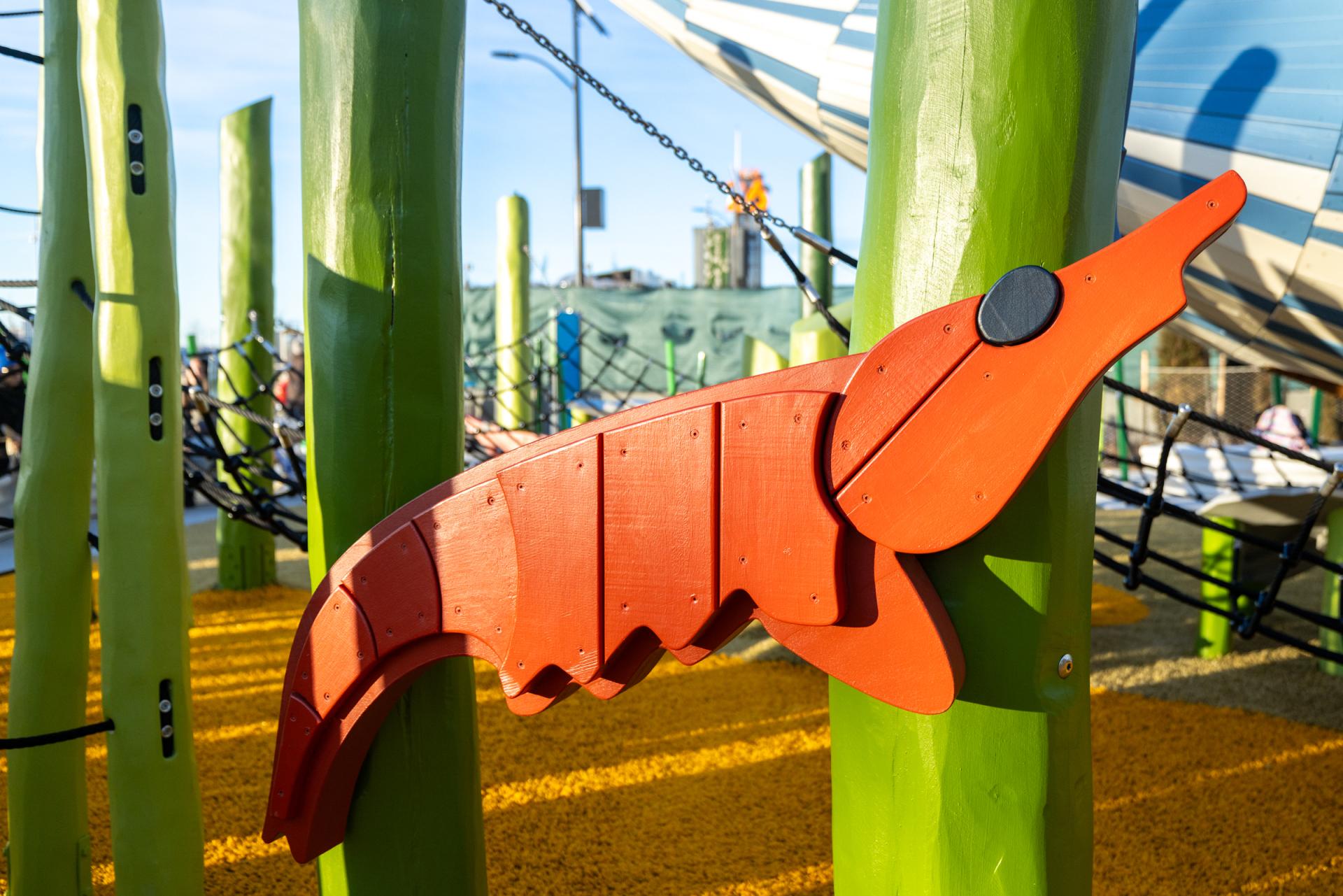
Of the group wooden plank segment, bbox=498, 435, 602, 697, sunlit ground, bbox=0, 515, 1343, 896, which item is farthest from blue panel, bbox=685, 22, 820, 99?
sunlit ground, bbox=0, 515, 1343, 896

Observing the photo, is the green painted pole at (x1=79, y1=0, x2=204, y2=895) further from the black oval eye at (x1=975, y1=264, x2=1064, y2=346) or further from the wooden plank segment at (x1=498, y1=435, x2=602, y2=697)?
the black oval eye at (x1=975, y1=264, x2=1064, y2=346)

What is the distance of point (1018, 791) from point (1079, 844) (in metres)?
0.14

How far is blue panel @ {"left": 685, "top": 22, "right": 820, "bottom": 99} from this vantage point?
2.68 m

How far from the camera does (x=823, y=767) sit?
10.1ft

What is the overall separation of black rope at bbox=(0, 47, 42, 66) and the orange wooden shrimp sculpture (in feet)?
4.61

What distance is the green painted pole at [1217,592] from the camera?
4066 mm

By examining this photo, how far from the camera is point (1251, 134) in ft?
7.02

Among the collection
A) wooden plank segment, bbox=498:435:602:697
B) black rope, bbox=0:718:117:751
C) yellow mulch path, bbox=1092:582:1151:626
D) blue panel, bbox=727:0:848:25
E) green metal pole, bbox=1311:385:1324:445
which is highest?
blue panel, bbox=727:0:848:25

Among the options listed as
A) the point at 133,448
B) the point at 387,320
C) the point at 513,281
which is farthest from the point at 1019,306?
the point at 513,281

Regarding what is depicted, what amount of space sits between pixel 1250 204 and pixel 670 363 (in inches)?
379

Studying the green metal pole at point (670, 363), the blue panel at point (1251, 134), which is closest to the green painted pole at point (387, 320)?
the blue panel at point (1251, 134)

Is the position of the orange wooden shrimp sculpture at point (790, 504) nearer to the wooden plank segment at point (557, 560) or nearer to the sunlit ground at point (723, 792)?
the wooden plank segment at point (557, 560)

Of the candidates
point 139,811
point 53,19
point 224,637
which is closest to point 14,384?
point 224,637

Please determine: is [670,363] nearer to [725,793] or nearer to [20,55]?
[725,793]
